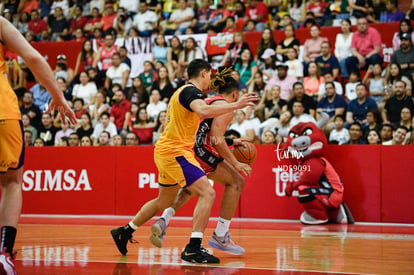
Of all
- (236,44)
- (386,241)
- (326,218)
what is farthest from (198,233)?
(236,44)

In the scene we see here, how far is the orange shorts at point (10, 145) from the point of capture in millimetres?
4695

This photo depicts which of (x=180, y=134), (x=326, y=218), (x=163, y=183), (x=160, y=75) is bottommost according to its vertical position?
(x=326, y=218)

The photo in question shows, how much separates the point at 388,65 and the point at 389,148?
2682mm

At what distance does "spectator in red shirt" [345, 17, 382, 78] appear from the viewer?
540 inches

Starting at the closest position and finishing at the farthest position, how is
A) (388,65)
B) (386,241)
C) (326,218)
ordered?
(386,241) < (326,218) < (388,65)

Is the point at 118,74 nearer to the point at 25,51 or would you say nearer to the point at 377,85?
the point at 377,85

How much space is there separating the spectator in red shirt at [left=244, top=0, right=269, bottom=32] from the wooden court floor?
265 inches

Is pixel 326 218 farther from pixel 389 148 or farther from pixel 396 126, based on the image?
pixel 396 126

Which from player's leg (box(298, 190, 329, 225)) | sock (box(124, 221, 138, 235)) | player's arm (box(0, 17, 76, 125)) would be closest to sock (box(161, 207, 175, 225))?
sock (box(124, 221, 138, 235))

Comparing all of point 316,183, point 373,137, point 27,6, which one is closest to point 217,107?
point 316,183

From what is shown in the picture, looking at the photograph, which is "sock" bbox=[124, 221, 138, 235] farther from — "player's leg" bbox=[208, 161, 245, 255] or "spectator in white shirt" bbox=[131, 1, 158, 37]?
"spectator in white shirt" bbox=[131, 1, 158, 37]

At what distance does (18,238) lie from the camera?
8.78 metres

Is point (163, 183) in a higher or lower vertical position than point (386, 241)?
higher

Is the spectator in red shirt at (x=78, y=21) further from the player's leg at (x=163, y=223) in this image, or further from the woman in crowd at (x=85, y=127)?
the player's leg at (x=163, y=223)
